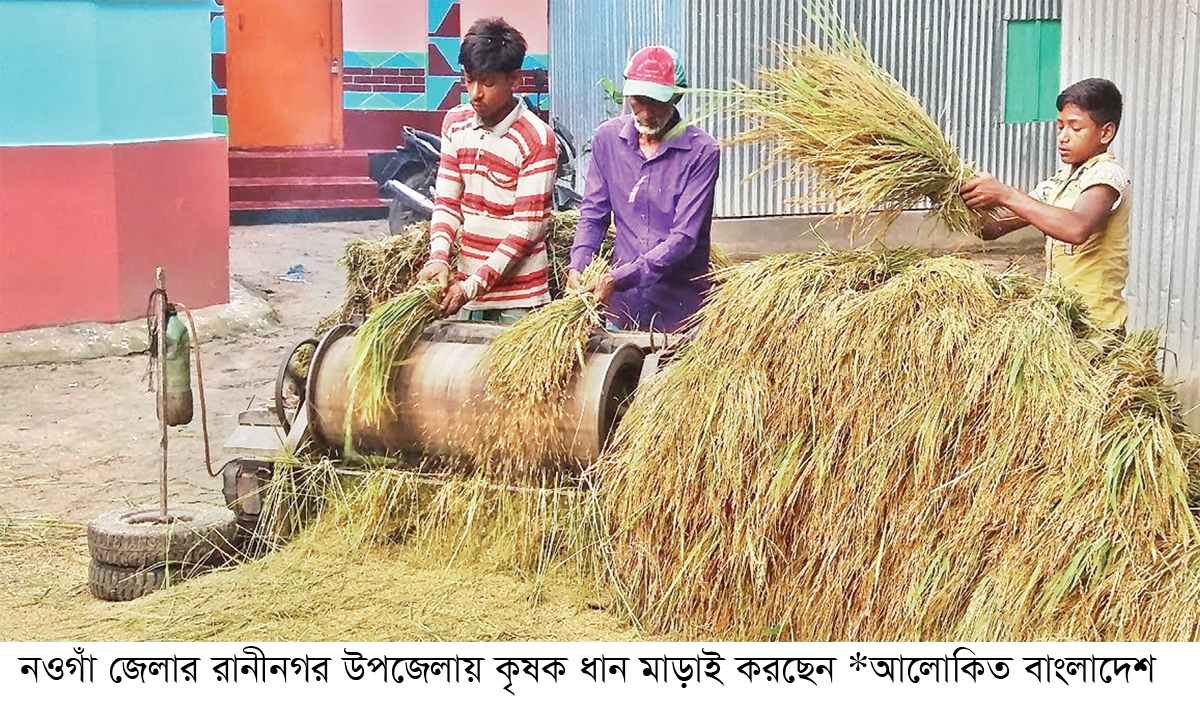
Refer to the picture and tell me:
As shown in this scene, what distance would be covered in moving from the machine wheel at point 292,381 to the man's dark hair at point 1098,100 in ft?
7.78

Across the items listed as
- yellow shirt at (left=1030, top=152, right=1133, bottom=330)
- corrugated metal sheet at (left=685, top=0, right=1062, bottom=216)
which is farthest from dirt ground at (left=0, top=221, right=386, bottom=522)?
yellow shirt at (left=1030, top=152, right=1133, bottom=330)

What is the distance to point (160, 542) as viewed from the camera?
14.0 ft

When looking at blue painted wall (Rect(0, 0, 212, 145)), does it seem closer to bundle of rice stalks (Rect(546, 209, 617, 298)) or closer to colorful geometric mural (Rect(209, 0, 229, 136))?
colorful geometric mural (Rect(209, 0, 229, 136))

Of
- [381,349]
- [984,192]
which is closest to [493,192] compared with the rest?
[381,349]

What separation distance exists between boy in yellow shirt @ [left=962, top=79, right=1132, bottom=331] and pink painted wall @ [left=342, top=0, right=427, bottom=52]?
9250 millimetres

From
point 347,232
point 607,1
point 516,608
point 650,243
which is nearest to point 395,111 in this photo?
point 347,232

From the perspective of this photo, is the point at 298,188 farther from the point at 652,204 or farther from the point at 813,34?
the point at 652,204

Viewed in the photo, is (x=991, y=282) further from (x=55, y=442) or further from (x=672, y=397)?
(x=55, y=442)

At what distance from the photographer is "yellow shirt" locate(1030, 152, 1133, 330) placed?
3910 millimetres

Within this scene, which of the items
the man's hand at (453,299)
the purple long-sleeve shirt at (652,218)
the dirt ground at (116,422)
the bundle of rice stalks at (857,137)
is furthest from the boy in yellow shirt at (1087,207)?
the dirt ground at (116,422)

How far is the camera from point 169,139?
8.74m

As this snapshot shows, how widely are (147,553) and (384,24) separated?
9.05m

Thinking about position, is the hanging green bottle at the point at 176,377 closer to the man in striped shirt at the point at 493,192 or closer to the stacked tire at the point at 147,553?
the stacked tire at the point at 147,553

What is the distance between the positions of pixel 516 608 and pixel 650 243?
50.8 inches
